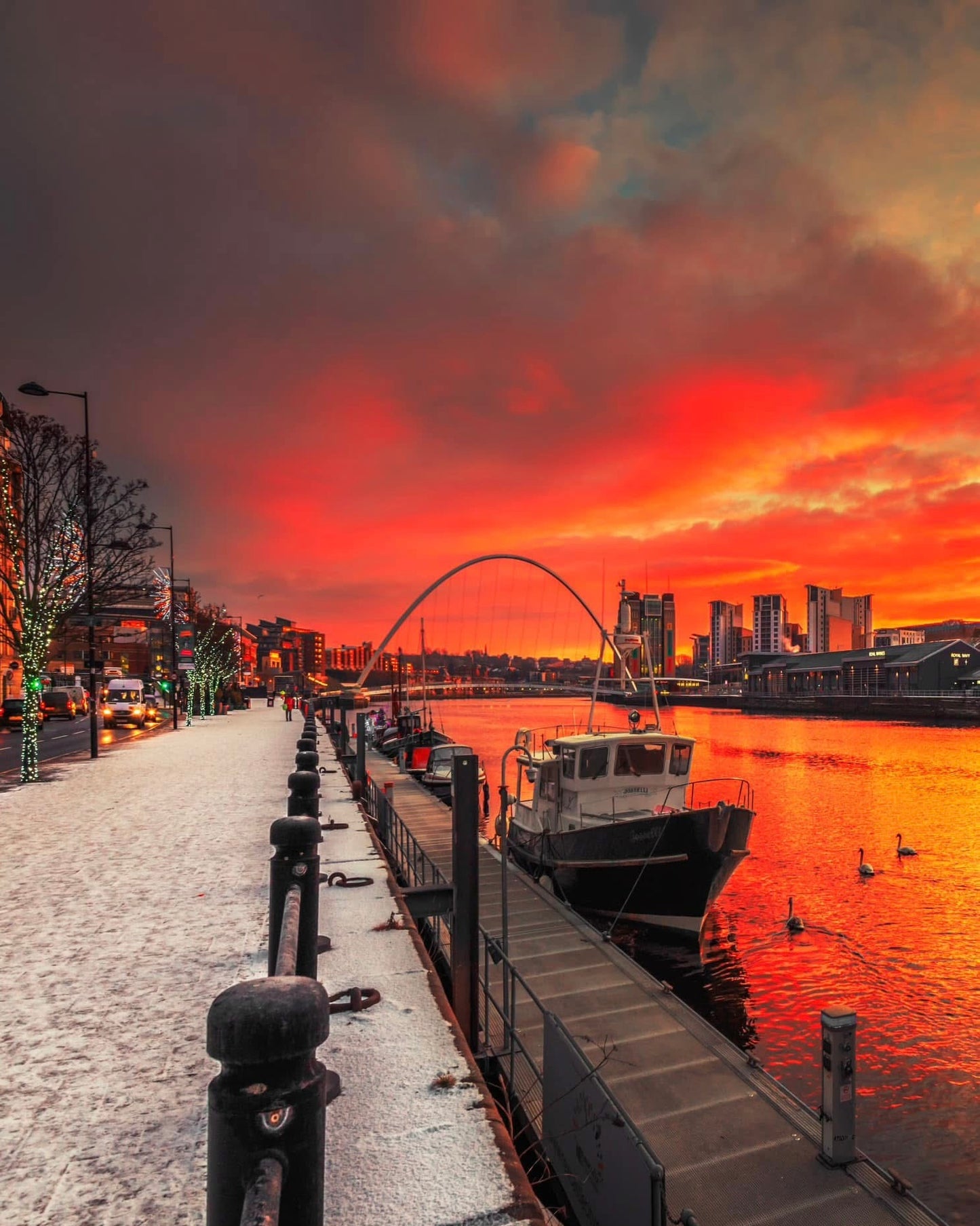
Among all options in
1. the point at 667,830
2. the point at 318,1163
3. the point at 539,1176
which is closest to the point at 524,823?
the point at 667,830

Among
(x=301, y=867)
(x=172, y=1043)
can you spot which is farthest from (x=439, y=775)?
(x=301, y=867)

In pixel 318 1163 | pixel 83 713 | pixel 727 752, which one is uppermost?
pixel 318 1163

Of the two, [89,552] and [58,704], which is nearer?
[89,552]

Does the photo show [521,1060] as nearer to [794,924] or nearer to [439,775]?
[794,924]

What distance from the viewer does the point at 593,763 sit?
19.0 meters

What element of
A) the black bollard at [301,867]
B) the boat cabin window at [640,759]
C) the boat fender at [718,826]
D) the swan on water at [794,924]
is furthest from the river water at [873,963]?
the black bollard at [301,867]

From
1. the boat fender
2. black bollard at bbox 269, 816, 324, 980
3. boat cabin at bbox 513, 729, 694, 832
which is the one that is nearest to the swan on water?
boat cabin at bbox 513, 729, 694, 832

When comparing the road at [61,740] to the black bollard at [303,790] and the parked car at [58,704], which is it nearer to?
the parked car at [58,704]

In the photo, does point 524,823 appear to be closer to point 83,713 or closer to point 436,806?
point 436,806

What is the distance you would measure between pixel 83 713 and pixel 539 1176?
66.5 m

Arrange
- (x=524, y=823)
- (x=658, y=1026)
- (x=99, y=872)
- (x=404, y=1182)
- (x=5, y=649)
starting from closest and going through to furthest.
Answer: (x=404, y=1182)
(x=658, y=1026)
(x=99, y=872)
(x=524, y=823)
(x=5, y=649)

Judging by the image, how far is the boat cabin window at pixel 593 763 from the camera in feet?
62.0

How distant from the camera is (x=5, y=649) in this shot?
78688 mm

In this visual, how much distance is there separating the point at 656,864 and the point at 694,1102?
889 centimetres
